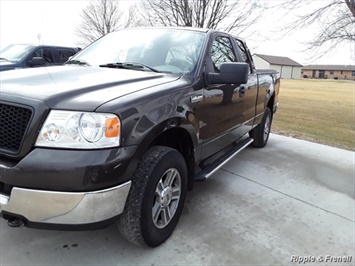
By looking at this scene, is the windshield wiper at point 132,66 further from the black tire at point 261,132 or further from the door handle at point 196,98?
the black tire at point 261,132

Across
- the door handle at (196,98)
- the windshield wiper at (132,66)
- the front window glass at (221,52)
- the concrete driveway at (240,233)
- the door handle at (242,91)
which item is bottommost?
the concrete driveway at (240,233)

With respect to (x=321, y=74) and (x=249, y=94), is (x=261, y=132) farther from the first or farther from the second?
(x=321, y=74)

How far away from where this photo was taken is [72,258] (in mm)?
2307

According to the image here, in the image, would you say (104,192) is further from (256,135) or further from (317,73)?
(317,73)

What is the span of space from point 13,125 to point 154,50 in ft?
5.64

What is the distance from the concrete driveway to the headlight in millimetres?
1010

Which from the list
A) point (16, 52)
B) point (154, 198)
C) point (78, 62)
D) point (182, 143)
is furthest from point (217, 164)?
point (16, 52)

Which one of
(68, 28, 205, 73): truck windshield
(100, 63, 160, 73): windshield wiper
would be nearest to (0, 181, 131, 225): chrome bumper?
(100, 63, 160, 73): windshield wiper

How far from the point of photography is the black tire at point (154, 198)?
7.02 ft

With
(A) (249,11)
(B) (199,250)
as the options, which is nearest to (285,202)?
(B) (199,250)

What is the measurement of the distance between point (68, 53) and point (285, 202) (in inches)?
376

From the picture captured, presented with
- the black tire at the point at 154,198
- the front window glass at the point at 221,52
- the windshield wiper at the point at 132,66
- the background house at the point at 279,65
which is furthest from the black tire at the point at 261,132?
the background house at the point at 279,65

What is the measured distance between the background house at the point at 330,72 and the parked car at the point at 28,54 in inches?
4009

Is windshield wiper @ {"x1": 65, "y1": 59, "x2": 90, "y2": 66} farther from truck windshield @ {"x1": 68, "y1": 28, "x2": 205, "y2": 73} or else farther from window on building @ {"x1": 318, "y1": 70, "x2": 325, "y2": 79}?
window on building @ {"x1": 318, "y1": 70, "x2": 325, "y2": 79}
